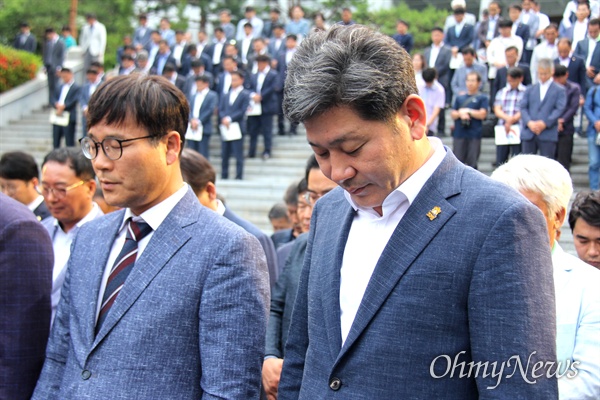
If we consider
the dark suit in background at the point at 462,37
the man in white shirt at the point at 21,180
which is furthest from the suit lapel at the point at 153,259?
the dark suit in background at the point at 462,37

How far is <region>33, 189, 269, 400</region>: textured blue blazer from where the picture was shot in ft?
7.79

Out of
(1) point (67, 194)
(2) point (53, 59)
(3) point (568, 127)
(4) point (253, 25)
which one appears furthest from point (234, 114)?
(1) point (67, 194)

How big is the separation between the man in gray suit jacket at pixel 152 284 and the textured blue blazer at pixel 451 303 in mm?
484

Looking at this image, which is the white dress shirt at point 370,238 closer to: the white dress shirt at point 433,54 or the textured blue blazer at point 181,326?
the textured blue blazer at point 181,326

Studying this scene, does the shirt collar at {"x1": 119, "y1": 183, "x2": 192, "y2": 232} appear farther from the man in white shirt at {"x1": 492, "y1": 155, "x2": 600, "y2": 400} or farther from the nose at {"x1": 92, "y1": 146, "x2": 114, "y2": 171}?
the man in white shirt at {"x1": 492, "y1": 155, "x2": 600, "y2": 400}

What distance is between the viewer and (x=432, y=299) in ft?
5.97

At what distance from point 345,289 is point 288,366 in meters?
0.42

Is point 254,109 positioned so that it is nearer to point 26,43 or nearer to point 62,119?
point 62,119

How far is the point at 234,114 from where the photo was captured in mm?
13312

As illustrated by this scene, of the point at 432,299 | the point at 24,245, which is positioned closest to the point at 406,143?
the point at 432,299

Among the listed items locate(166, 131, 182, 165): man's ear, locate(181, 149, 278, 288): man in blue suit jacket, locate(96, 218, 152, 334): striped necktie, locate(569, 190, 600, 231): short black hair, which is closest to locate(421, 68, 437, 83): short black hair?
locate(181, 149, 278, 288): man in blue suit jacket

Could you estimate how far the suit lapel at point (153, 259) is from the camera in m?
2.46

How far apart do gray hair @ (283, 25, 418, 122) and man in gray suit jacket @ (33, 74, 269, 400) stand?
78 cm

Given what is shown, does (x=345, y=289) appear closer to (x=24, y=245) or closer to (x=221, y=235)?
(x=221, y=235)
